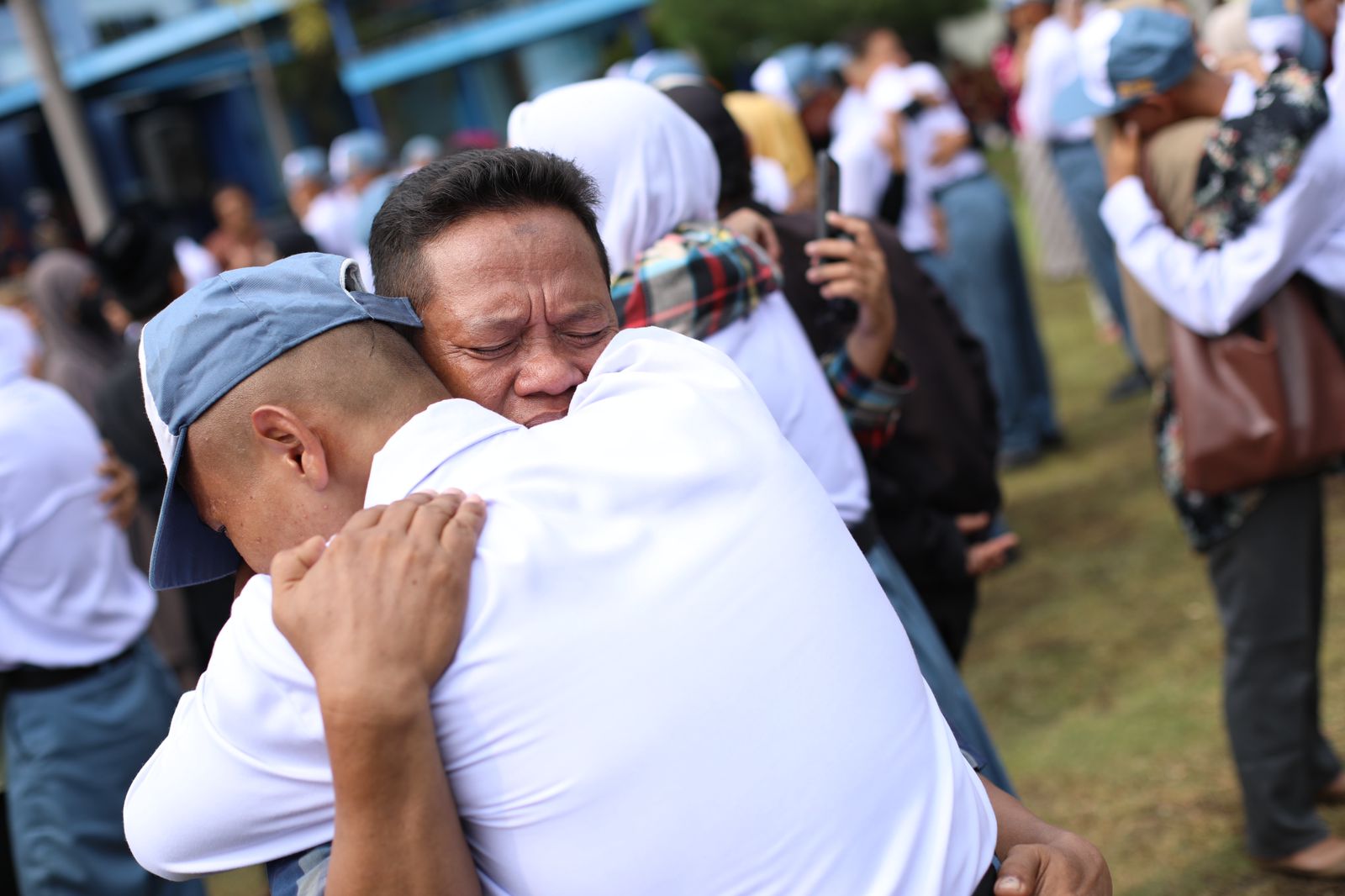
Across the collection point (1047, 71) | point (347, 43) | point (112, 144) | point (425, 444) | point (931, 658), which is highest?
point (347, 43)

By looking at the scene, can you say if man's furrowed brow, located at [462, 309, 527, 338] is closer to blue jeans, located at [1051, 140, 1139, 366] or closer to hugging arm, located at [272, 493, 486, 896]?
hugging arm, located at [272, 493, 486, 896]

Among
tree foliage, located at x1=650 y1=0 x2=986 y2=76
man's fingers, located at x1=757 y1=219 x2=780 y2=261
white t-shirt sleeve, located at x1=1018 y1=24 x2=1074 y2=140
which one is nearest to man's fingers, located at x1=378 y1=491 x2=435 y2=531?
man's fingers, located at x1=757 y1=219 x2=780 y2=261

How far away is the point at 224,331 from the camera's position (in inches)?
61.4

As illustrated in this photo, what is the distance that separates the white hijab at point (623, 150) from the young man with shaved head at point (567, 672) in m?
1.00

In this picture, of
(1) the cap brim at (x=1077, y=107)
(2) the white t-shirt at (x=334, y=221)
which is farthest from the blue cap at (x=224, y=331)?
(2) the white t-shirt at (x=334, y=221)

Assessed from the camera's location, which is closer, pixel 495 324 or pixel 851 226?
pixel 495 324

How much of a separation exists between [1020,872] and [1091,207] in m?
6.51

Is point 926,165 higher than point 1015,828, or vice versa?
point 1015,828

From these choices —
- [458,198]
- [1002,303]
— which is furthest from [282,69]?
[458,198]

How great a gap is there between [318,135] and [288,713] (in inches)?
1422

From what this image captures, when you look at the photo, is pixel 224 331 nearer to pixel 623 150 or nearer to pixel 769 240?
pixel 623 150

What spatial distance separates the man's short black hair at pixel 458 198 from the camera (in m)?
1.77

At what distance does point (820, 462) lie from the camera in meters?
2.54

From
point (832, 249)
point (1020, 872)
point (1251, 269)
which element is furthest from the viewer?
point (1251, 269)
